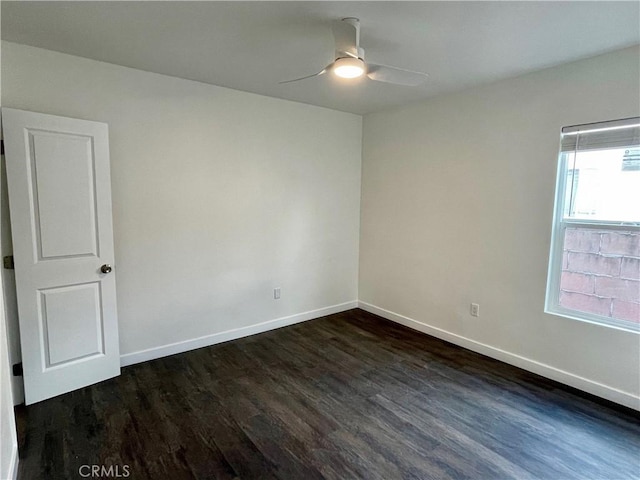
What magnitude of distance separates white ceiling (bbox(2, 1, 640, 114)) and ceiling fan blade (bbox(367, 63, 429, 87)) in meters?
0.23

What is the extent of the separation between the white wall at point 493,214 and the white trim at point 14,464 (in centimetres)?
341

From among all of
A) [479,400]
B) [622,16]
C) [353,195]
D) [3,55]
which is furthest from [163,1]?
[479,400]

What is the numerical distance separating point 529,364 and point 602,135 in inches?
75.2

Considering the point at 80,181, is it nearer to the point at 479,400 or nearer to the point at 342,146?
the point at 342,146

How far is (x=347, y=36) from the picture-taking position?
6.67ft

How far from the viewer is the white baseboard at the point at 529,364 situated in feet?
8.20

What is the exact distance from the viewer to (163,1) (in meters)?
1.85

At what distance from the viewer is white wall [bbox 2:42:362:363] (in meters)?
2.73

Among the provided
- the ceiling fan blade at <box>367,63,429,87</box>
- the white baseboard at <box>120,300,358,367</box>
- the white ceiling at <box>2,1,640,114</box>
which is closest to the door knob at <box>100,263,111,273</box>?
the white baseboard at <box>120,300,358,367</box>

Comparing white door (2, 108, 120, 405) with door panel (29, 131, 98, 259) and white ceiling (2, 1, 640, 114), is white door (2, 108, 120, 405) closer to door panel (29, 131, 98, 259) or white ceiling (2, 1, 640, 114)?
door panel (29, 131, 98, 259)

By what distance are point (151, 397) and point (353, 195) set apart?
3.06 meters

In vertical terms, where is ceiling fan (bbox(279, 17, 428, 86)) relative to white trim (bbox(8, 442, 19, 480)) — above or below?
above

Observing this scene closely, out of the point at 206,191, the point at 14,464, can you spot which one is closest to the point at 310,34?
the point at 206,191

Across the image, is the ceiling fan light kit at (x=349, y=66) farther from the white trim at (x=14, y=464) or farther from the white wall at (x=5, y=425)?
the white trim at (x=14, y=464)
